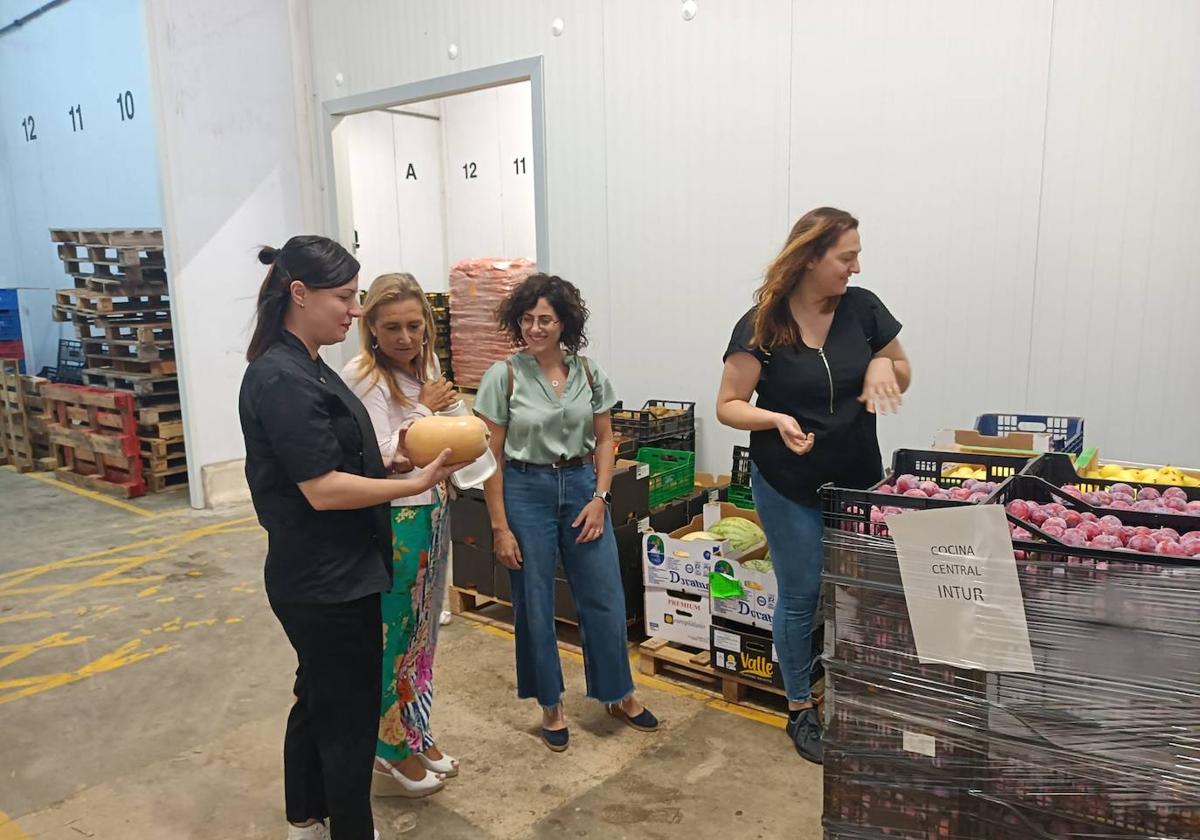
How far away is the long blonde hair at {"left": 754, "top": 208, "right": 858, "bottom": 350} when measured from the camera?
2.78m

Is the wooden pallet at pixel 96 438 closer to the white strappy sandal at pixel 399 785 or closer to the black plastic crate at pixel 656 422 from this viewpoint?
the black plastic crate at pixel 656 422

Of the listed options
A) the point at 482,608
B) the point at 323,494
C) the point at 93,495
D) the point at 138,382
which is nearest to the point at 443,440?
the point at 323,494

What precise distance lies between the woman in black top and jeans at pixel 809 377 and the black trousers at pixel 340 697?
1.37 metres

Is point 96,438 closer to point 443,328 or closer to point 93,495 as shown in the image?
point 93,495

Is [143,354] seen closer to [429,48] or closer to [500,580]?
[429,48]

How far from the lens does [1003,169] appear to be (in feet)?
13.6

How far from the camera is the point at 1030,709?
1.74 metres

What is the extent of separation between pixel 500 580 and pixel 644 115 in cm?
290

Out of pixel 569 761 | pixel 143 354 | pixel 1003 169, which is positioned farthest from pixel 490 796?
pixel 143 354

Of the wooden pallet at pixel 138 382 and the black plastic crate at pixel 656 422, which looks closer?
the black plastic crate at pixel 656 422

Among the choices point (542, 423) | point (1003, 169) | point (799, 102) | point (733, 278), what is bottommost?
point (542, 423)

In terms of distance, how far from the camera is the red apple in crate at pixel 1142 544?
1734mm

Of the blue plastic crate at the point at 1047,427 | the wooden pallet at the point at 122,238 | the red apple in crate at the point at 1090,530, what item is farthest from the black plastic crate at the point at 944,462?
the wooden pallet at the point at 122,238

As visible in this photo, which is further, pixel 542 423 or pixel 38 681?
pixel 38 681
